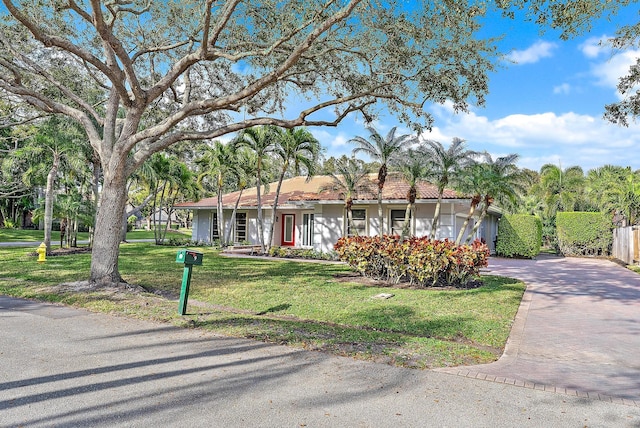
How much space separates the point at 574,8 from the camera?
8195 millimetres

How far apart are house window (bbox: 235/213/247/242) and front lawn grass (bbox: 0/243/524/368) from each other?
13298 mm

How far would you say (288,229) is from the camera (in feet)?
86.6

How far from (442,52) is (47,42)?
831cm

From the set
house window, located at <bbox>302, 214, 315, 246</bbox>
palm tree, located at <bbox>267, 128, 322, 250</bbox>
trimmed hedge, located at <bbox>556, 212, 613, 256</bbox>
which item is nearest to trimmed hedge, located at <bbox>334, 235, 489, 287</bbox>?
palm tree, located at <bbox>267, 128, 322, 250</bbox>

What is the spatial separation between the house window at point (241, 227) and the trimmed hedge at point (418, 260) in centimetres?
1555

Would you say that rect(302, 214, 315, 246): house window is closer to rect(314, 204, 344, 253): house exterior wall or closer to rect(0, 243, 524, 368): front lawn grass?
rect(314, 204, 344, 253): house exterior wall

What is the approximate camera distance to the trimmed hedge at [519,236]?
24375mm

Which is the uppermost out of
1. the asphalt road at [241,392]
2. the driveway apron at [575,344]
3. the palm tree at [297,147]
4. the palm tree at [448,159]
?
the palm tree at [297,147]

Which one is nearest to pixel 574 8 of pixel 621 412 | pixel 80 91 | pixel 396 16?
pixel 396 16

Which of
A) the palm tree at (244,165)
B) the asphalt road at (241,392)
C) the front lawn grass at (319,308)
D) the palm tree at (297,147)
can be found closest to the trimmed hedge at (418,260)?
the front lawn grass at (319,308)

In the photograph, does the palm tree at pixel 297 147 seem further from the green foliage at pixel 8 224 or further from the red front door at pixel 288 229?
the green foliage at pixel 8 224

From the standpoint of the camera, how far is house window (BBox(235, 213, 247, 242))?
28.3 m

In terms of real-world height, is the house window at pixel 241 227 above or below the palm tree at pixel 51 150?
below

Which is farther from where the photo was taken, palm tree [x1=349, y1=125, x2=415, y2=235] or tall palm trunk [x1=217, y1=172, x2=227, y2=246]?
tall palm trunk [x1=217, y1=172, x2=227, y2=246]
